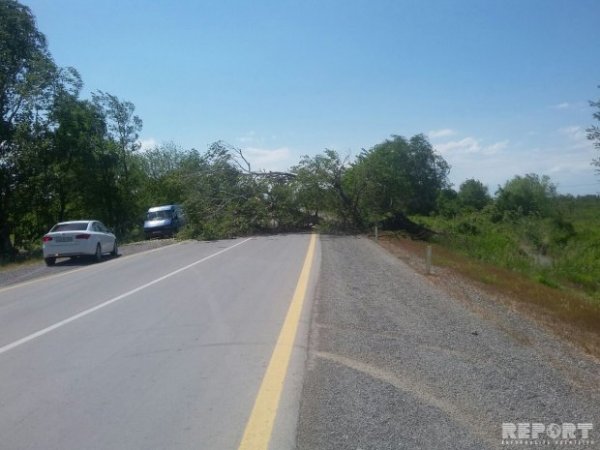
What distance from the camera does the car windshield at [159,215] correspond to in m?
35.9

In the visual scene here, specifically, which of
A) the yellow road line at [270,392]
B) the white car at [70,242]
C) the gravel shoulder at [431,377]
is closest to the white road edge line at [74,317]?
the yellow road line at [270,392]

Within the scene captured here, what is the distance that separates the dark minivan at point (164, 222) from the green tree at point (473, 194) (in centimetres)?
3879

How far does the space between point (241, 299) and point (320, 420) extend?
20.4 ft

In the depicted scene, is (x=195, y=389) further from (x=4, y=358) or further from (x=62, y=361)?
(x=4, y=358)

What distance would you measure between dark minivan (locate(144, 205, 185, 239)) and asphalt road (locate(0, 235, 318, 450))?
2214cm

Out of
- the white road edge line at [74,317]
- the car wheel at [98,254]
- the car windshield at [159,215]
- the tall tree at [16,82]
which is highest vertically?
the tall tree at [16,82]

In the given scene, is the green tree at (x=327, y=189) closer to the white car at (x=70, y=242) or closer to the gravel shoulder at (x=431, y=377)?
the white car at (x=70, y=242)

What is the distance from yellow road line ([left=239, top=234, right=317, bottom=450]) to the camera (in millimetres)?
4258

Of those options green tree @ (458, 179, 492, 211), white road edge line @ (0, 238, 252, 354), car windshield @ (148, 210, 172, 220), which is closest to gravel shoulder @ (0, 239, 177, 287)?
white road edge line @ (0, 238, 252, 354)

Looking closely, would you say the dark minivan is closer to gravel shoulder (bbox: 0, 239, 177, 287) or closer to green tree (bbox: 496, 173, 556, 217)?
gravel shoulder (bbox: 0, 239, 177, 287)

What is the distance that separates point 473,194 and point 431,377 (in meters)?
65.9

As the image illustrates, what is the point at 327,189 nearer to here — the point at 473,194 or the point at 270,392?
the point at 270,392

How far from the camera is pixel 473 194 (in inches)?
2685

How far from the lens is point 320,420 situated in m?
4.51
